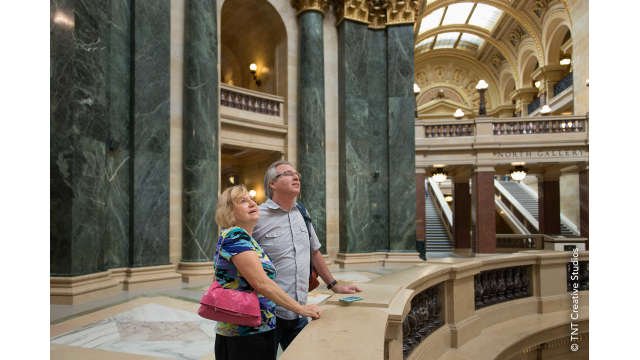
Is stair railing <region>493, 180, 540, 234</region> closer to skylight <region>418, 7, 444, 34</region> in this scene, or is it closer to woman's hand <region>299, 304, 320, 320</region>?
skylight <region>418, 7, 444, 34</region>

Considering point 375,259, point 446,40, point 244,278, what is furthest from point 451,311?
point 446,40

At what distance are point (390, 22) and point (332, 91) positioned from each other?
249 cm

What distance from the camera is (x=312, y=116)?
382 inches

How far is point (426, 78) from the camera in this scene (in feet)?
106

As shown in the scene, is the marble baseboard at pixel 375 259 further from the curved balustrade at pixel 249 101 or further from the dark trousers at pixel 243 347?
the dark trousers at pixel 243 347

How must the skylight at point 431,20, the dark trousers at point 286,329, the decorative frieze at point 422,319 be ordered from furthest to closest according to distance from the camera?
the skylight at point 431,20 < the decorative frieze at point 422,319 < the dark trousers at point 286,329

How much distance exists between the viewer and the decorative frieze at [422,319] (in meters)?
3.56

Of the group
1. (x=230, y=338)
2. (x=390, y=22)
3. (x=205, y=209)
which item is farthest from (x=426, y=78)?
(x=230, y=338)

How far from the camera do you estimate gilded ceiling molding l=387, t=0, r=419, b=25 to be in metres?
10.4

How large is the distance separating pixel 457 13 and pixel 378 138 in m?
18.5

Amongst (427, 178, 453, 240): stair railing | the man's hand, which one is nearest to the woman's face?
the man's hand

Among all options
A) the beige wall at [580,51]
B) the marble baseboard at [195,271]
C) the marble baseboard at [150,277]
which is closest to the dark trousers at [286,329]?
the marble baseboard at [150,277]

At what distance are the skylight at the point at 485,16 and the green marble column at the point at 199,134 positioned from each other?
68.4ft

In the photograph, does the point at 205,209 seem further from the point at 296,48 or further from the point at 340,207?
the point at 296,48
